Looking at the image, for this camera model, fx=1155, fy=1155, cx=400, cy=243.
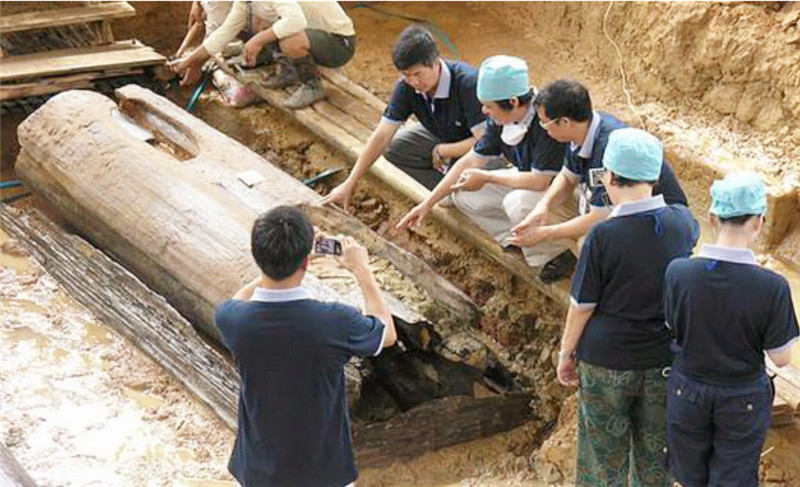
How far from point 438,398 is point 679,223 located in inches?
70.3

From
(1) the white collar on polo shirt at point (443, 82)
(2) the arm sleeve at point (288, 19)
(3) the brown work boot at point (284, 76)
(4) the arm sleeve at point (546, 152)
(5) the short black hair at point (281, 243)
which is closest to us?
(5) the short black hair at point (281, 243)

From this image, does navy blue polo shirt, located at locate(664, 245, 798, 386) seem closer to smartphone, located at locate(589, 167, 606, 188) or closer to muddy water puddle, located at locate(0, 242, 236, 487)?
smartphone, located at locate(589, 167, 606, 188)

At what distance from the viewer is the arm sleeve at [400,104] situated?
243 inches

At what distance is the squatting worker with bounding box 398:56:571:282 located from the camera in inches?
205

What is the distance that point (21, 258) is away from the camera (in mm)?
6879

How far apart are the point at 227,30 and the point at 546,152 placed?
3013 millimetres

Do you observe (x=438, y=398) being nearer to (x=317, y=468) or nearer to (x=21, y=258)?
(x=317, y=468)

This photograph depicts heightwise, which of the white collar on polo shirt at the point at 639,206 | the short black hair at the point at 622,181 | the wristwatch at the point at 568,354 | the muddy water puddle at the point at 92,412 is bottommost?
the muddy water puddle at the point at 92,412

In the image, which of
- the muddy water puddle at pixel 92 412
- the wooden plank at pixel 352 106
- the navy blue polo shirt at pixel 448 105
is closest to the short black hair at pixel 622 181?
the navy blue polo shirt at pixel 448 105

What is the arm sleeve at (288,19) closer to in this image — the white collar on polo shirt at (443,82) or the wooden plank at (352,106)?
the wooden plank at (352,106)

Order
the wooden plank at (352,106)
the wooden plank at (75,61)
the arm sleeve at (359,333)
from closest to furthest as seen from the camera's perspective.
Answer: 1. the arm sleeve at (359,333)
2. the wooden plank at (352,106)
3. the wooden plank at (75,61)

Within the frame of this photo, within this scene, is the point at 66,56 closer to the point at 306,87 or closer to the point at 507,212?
the point at 306,87

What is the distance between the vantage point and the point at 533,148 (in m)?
5.45

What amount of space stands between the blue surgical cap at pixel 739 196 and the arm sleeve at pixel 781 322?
271mm
